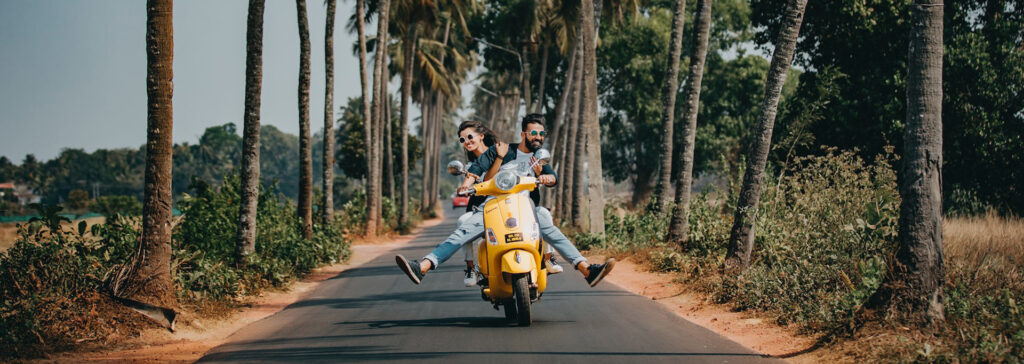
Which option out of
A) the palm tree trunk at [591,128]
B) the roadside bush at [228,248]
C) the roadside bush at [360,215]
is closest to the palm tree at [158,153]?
the roadside bush at [228,248]

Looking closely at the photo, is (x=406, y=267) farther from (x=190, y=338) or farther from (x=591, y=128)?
(x=591, y=128)

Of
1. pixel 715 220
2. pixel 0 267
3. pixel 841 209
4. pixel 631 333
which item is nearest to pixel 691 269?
pixel 715 220

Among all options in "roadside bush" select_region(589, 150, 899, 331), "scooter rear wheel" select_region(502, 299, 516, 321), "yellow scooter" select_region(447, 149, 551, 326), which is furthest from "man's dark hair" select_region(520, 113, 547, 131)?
"roadside bush" select_region(589, 150, 899, 331)

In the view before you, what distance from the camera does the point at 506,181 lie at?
318 inches

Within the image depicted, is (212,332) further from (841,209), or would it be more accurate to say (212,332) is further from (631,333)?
(841,209)

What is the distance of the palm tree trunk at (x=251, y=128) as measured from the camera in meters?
13.5

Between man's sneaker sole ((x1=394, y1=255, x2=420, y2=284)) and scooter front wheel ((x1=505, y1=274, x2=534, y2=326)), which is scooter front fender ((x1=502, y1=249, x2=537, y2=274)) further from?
man's sneaker sole ((x1=394, y1=255, x2=420, y2=284))

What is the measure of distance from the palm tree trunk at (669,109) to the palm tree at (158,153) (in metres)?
11.5

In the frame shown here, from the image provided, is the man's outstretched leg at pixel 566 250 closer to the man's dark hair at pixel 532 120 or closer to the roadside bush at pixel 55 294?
the man's dark hair at pixel 532 120

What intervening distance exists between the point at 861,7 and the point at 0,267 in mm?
18271

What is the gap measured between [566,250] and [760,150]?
4128 millimetres

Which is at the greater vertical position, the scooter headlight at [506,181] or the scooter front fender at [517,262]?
the scooter headlight at [506,181]

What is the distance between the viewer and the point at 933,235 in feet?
23.5

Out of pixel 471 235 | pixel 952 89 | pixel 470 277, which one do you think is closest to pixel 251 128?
pixel 470 277
